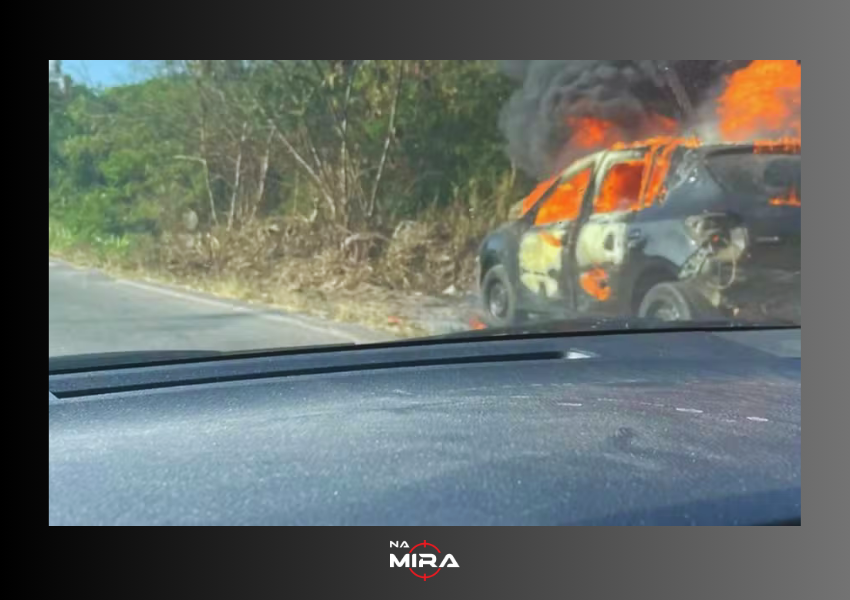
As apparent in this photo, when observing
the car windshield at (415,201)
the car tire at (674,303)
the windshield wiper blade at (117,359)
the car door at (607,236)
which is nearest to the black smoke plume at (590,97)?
the car windshield at (415,201)

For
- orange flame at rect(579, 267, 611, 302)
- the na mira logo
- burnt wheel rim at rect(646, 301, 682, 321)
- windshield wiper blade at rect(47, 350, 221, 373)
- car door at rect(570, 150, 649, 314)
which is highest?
car door at rect(570, 150, 649, 314)

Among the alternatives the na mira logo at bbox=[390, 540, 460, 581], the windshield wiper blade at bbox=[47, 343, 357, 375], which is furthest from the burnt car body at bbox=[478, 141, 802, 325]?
the na mira logo at bbox=[390, 540, 460, 581]

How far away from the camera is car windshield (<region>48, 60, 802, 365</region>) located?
621cm

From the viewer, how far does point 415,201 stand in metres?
10.8

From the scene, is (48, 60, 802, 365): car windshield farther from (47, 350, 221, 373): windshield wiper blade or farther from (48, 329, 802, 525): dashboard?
(48, 329, 802, 525): dashboard

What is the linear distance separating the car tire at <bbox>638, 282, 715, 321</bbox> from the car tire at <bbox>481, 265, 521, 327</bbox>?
1.25 metres

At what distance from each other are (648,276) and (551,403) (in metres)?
3.34

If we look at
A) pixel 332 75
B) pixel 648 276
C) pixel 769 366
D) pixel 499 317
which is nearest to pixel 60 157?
pixel 332 75

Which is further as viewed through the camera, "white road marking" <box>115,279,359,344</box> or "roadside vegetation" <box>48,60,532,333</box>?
"roadside vegetation" <box>48,60,532,333</box>

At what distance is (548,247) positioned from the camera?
7.16 metres

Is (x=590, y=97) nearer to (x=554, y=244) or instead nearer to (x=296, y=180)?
(x=554, y=244)

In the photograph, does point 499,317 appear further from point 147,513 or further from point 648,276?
point 147,513

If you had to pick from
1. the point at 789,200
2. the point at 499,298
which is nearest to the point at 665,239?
the point at 789,200

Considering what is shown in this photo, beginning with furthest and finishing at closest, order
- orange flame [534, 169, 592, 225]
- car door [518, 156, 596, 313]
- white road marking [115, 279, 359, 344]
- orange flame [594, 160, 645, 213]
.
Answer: white road marking [115, 279, 359, 344], orange flame [534, 169, 592, 225], car door [518, 156, 596, 313], orange flame [594, 160, 645, 213]
